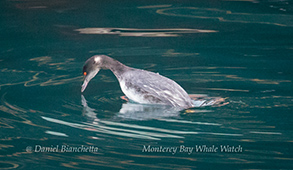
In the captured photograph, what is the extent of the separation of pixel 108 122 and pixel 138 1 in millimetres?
7150

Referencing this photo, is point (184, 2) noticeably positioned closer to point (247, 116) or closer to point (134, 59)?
point (134, 59)

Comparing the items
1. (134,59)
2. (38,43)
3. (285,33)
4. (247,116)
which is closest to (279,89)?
(247,116)

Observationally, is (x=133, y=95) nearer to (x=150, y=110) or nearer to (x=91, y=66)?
(x=150, y=110)

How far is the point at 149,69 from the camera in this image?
31.4ft

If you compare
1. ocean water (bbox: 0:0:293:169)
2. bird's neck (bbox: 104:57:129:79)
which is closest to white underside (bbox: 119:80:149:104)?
ocean water (bbox: 0:0:293:169)

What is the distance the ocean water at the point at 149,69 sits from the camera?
19.7 feet

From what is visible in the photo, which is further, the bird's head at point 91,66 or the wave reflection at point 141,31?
the wave reflection at point 141,31

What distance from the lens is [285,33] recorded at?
1155 centimetres

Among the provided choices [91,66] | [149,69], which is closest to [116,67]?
[91,66]

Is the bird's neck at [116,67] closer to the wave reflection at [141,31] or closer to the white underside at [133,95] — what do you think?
the white underside at [133,95]

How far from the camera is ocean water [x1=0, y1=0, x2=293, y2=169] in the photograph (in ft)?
19.7

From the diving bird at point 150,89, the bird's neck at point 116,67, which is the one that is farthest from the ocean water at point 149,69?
the bird's neck at point 116,67

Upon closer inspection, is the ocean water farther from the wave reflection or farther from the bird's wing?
the bird's wing

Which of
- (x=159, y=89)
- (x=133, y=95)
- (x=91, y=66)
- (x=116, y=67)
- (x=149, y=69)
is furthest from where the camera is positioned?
(x=149, y=69)
